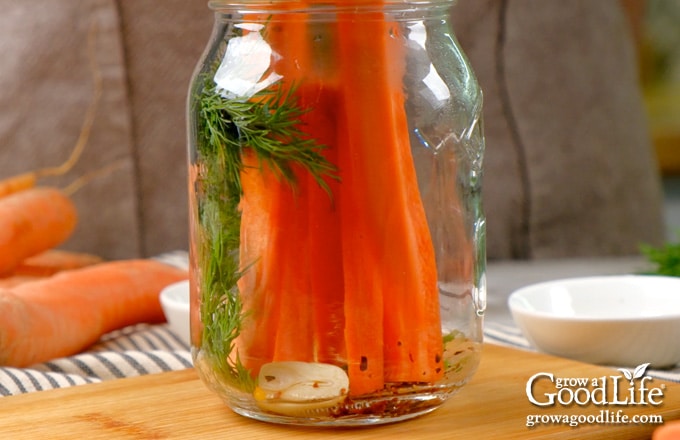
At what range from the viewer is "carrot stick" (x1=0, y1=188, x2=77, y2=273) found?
1.38 metres

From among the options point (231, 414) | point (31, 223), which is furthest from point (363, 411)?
point (31, 223)

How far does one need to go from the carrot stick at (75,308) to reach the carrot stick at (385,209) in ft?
1.54

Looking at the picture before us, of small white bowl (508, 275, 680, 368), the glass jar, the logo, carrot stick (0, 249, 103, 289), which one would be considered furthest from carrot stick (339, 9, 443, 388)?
carrot stick (0, 249, 103, 289)

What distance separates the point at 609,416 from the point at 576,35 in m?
1.37

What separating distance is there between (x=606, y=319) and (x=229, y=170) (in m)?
0.39

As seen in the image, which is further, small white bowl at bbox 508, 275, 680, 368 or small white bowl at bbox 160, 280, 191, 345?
small white bowl at bbox 160, 280, 191, 345

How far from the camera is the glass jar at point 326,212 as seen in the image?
25.7 inches

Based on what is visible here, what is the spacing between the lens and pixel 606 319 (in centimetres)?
88

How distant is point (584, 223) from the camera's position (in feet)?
6.48

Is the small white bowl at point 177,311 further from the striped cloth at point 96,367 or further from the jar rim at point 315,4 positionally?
the jar rim at point 315,4

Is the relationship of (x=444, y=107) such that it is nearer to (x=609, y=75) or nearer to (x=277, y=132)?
(x=277, y=132)

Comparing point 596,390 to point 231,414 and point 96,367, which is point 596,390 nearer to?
point 231,414

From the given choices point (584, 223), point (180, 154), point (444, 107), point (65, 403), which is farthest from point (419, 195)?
point (584, 223)

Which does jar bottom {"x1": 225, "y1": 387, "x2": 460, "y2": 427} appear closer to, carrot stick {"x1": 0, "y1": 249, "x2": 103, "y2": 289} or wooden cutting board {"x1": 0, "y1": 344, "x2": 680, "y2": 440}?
wooden cutting board {"x1": 0, "y1": 344, "x2": 680, "y2": 440}
